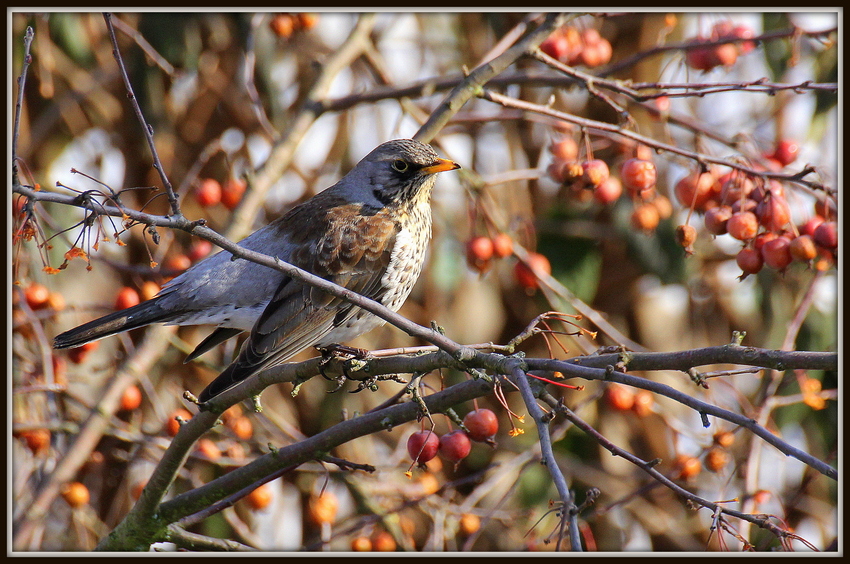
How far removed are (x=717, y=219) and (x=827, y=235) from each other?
14.6 inches

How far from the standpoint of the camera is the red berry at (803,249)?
8.59 feet

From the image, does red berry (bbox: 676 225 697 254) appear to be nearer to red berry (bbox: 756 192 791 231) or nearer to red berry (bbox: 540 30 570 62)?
red berry (bbox: 756 192 791 231)

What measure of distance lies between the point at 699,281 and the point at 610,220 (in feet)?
2.24

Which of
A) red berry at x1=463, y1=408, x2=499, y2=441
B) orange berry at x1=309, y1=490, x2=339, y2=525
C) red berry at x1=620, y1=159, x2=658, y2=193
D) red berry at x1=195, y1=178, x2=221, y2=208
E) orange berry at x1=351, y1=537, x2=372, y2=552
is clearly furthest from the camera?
red berry at x1=195, y1=178, x2=221, y2=208

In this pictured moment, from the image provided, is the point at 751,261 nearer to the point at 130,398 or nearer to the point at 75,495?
the point at 130,398

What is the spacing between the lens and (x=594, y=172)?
304 cm

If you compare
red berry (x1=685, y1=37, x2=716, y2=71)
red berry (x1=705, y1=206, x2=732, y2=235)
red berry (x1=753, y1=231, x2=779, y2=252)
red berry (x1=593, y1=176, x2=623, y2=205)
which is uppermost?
red berry (x1=685, y1=37, x2=716, y2=71)

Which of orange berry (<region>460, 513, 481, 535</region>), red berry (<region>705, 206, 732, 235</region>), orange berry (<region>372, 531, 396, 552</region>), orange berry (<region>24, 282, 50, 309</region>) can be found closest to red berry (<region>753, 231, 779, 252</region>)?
red berry (<region>705, 206, 732, 235</region>)

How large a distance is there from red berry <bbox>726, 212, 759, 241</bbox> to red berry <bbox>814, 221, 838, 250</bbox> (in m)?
0.22

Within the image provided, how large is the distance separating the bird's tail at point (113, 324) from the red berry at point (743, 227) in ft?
7.13

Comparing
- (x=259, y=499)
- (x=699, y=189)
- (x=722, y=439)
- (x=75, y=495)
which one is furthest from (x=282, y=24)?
(x=722, y=439)

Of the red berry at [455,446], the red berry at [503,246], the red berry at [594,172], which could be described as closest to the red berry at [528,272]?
the red berry at [503,246]

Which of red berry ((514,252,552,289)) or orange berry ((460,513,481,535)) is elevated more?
red berry ((514,252,552,289))

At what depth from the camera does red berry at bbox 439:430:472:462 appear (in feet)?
7.77
